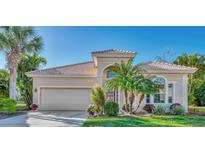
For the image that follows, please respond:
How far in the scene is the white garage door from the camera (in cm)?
1828

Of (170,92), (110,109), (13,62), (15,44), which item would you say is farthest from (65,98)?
(170,92)

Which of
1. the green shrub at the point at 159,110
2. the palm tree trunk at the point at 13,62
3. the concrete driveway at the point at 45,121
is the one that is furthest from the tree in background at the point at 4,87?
the green shrub at the point at 159,110

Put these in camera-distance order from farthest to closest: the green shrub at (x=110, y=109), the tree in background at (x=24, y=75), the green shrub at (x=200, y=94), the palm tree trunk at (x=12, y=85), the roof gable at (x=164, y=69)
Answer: the green shrub at (x=200, y=94) < the tree in background at (x=24, y=75) < the palm tree trunk at (x=12, y=85) < the roof gable at (x=164, y=69) < the green shrub at (x=110, y=109)

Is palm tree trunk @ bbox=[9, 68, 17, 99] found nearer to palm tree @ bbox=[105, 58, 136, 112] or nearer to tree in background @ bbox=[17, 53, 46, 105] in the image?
tree in background @ bbox=[17, 53, 46, 105]

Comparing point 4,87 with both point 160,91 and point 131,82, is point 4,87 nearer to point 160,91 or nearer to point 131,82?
point 131,82

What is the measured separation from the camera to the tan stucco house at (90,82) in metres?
16.7

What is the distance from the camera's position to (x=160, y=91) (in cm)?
1688

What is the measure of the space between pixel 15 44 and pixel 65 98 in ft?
22.9

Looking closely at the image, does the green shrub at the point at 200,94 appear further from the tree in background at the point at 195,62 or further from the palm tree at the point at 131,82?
the palm tree at the point at 131,82

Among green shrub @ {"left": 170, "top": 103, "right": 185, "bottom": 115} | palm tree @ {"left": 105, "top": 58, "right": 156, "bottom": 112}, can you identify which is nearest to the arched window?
green shrub @ {"left": 170, "top": 103, "right": 185, "bottom": 115}

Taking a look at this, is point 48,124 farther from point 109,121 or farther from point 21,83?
point 21,83

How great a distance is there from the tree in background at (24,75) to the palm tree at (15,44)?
1905 mm
